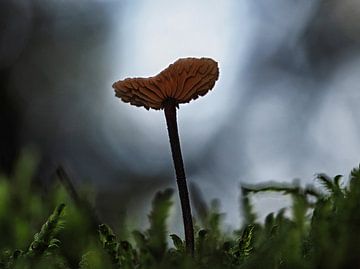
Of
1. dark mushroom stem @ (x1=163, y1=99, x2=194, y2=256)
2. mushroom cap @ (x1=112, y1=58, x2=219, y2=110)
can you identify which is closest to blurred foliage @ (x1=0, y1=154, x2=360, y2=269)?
dark mushroom stem @ (x1=163, y1=99, x2=194, y2=256)

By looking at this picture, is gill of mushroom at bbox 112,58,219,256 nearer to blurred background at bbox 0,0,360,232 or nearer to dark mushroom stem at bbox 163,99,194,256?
dark mushroom stem at bbox 163,99,194,256

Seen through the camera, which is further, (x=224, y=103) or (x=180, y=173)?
(x=224, y=103)

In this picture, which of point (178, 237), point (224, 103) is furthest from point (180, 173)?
point (224, 103)

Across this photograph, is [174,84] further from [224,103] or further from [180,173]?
[224,103]

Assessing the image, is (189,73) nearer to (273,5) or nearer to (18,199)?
(18,199)

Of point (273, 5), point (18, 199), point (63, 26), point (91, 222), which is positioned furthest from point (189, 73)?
point (273, 5)

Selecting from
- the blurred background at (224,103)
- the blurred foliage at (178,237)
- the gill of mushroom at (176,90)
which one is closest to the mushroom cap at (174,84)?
the gill of mushroom at (176,90)

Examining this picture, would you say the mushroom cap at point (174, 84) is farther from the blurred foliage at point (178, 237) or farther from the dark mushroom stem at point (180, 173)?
the blurred foliage at point (178, 237)
